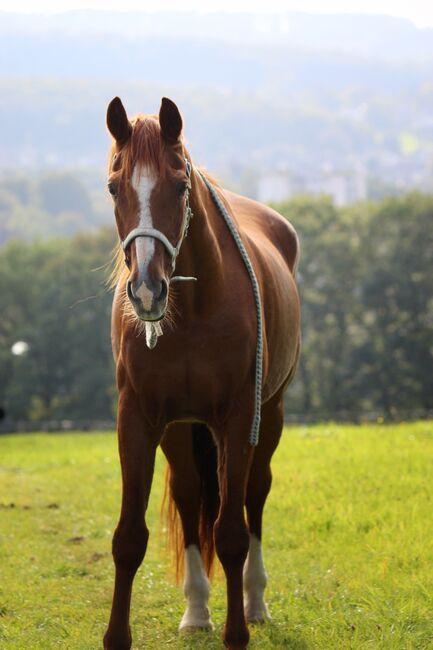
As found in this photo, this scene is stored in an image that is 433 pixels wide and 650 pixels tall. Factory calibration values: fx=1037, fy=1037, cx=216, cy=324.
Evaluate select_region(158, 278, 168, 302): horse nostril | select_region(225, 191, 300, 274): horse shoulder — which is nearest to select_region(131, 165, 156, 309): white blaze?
select_region(158, 278, 168, 302): horse nostril

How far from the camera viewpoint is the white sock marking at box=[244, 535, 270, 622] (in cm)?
680

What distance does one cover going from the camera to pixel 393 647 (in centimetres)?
581

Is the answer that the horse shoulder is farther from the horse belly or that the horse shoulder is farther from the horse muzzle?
the horse muzzle

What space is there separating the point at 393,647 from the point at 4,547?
4872 mm

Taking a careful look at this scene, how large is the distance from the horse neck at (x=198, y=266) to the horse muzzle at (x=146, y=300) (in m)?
0.85

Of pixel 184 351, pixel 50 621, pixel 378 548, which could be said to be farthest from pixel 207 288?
pixel 378 548

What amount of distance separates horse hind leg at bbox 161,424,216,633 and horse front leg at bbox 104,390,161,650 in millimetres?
776

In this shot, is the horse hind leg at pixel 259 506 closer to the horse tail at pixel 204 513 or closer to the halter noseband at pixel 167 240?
the horse tail at pixel 204 513

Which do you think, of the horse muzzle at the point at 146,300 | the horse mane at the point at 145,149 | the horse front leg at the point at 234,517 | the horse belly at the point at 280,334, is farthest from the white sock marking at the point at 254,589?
the horse mane at the point at 145,149

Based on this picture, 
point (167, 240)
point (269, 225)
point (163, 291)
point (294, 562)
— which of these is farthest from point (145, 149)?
point (294, 562)

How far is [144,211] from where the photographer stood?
16.4 ft

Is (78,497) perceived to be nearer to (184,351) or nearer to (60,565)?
(60,565)

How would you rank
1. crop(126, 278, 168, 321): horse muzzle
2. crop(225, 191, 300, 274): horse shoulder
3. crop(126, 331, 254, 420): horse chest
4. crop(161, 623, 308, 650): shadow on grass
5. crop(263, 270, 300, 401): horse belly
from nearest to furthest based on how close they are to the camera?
crop(126, 278, 168, 321): horse muzzle
crop(126, 331, 254, 420): horse chest
crop(161, 623, 308, 650): shadow on grass
crop(263, 270, 300, 401): horse belly
crop(225, 191, 300, 274): horse shoulder

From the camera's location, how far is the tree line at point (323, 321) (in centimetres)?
4981
